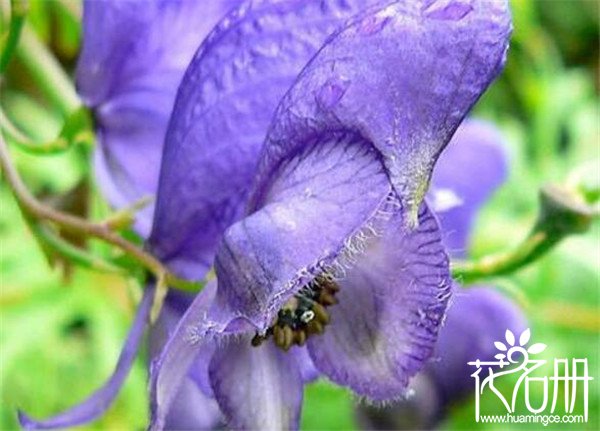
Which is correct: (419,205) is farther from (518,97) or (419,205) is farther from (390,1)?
(518,97)

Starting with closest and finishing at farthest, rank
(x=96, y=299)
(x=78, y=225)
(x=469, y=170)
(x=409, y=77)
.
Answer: (x=409, y=77) < (x=78, y=225) < (x=469, y=170) < (x=96, y=299)

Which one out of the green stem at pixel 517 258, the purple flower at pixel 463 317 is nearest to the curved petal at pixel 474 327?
the purple flower at pixel 463 317

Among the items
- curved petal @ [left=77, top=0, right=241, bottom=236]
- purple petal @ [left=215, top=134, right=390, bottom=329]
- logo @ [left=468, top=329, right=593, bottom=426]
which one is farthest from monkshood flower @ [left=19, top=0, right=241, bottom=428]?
logo @ [left=468, top=329, right=593, bottom=426]

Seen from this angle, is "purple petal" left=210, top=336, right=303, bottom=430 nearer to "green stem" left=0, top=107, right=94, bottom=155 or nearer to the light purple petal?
the light purple petal

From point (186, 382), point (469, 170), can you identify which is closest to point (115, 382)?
point (186, 382)

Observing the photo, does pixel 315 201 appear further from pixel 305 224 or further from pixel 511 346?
pixel 511 346

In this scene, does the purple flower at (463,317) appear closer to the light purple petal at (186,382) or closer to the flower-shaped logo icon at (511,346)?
the flower-shaped logo icon at (511,346)
